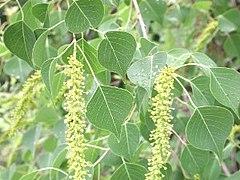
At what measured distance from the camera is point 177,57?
807 millimetres

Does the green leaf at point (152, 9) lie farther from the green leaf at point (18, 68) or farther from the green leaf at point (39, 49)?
the green leaf at point (39, 49)

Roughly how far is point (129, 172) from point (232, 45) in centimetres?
80

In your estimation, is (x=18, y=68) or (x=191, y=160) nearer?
(x=191, y=160)

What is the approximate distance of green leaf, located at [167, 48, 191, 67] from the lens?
0.78 metres

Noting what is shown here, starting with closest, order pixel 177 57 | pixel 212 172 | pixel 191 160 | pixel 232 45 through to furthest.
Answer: pixel 177 57 → pixel 191 160 → pixel 212 172 → pixel 232 45

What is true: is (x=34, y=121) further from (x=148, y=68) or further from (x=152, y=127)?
(x=148, y=68)


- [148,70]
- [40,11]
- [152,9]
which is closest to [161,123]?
[148,70]

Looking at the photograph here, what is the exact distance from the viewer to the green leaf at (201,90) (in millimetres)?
831

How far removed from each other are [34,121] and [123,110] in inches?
29.7

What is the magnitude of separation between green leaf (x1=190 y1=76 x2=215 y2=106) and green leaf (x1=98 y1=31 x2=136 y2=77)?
13cm

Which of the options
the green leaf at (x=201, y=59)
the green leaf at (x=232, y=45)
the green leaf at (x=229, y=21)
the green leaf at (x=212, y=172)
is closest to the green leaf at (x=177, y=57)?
the green leaf at (x=201, y=59)

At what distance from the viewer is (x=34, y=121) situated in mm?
1455

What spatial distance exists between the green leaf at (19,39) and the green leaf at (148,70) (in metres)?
0.17

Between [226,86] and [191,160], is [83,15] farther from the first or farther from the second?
[191,160]
